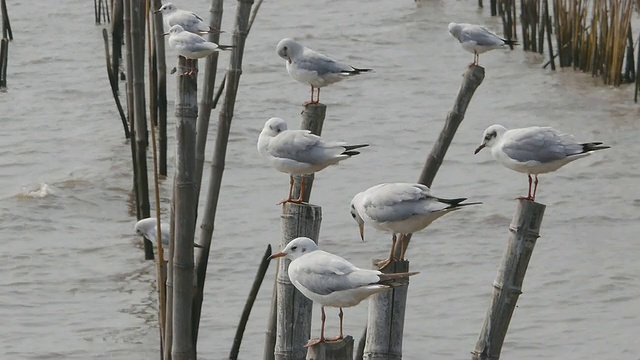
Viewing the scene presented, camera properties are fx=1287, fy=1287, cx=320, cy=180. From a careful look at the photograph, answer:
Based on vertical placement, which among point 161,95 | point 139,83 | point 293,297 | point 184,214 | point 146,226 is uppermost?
point 184,214

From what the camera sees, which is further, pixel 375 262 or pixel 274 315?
pixel 274 315

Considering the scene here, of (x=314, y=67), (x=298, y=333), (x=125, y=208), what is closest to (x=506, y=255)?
(x=298, y=333)

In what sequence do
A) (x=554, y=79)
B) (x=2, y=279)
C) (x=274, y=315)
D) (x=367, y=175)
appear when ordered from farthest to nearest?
(x=554, y=79), (x=367, y=175), (x=2, y=279), (x=274, y=315)

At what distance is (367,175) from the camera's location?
12617 millimetres

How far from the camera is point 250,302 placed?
7266 millimetres

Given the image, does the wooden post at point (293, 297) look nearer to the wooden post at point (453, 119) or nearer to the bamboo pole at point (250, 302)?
the bamboo pole at point (250, 302)

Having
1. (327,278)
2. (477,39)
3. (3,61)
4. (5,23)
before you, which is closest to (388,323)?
(327,278)

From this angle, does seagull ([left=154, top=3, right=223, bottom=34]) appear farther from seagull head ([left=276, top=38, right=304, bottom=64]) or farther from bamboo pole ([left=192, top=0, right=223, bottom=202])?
bamboo pole ([left=192, top=0, right=223, bottom=202])

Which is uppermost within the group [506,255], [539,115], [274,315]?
[506,255]

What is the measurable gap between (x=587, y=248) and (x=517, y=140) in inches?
164

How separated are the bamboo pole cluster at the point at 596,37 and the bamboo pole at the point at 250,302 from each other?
8.11m

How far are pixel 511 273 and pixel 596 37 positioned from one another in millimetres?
10399

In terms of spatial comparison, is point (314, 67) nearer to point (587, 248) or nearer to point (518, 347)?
point (518, 347)

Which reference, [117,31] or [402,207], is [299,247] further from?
[117,31]
